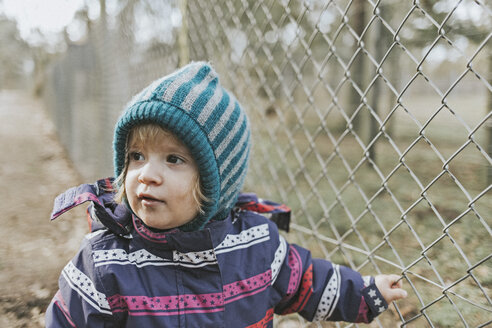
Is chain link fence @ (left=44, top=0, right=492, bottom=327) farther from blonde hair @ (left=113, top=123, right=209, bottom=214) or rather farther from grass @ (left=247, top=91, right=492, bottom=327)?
blonde hair @ (left=113, top=123, right=209, bottom=214)

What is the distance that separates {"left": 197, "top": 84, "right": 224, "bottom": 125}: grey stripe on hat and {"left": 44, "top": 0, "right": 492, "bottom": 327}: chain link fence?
1.70 ft

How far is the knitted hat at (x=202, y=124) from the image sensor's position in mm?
1295

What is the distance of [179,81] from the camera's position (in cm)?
136

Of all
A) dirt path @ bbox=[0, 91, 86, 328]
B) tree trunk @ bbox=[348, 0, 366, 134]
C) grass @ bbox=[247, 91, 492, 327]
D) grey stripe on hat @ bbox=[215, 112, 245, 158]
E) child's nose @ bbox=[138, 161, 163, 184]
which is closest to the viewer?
child's nose @ bbox=[138, 161, 163, 184]

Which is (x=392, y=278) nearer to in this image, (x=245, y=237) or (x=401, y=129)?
(x=245, y=237)

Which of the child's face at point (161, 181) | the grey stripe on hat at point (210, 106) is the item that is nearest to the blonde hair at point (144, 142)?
the child's face at point (161, 181)

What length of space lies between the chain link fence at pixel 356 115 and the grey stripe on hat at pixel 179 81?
0.60 metres

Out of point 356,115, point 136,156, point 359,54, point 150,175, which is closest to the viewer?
point 150,175

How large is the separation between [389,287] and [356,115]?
2.76 feet

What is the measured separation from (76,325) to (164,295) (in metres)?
0.29

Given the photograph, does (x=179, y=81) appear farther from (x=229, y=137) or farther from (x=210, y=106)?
(x=229, y=137)

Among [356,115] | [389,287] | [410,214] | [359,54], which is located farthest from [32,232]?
[359,54]

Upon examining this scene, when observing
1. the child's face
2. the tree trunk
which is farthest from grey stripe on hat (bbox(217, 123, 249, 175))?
the tree trunk

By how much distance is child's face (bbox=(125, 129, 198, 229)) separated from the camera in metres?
1.29
